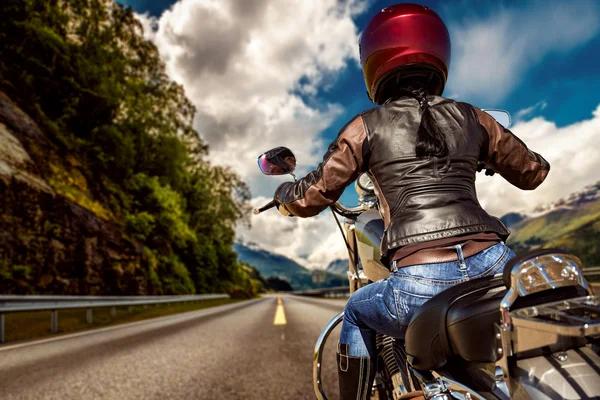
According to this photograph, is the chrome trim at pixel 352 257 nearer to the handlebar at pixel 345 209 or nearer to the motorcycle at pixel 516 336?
the handlebar at pixel 345 209

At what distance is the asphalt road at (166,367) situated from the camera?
4.12 m

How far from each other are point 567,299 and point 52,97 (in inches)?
1063

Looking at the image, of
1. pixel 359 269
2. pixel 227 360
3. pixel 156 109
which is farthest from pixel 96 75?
pixel 359 269

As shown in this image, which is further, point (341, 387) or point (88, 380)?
point (88, 380)

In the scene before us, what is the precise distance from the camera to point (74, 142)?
2391cm

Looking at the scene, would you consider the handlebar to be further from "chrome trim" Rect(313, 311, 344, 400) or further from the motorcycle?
the motorcycle

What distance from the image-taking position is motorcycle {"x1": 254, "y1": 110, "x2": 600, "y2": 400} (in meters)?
1.15

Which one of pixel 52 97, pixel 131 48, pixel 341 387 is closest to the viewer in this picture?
pixel 341 387

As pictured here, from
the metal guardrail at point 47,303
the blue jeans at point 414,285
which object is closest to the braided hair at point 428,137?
the blue jeans at point 414,285

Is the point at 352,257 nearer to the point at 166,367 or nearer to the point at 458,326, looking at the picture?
the point at 458,326

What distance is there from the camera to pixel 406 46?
224 cm

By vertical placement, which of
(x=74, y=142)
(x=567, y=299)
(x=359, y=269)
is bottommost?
(x=567, y=299)

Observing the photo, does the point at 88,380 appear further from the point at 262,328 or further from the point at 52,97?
the point at 52,97

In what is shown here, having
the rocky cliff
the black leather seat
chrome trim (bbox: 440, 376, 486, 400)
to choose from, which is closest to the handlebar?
the black leather seat
